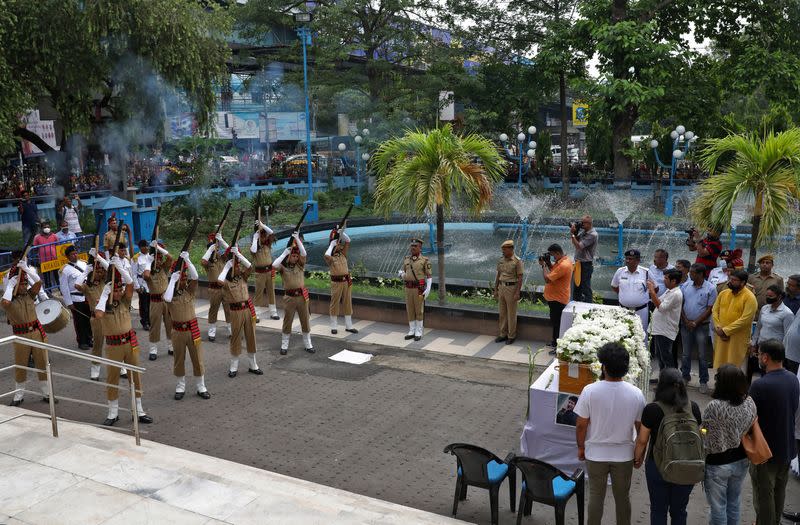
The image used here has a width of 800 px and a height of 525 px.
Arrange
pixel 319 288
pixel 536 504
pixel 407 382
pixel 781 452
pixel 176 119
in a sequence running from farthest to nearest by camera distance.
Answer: pixel 176 119, pixel 319 288, pixel 407 382, pixel 536 504, pixel 781 452

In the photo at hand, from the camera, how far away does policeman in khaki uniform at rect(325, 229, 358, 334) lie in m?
12.3

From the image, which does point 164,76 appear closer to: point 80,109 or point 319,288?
point 80,109

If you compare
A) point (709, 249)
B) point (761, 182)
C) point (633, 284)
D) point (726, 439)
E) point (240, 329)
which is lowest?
point (240, 329)

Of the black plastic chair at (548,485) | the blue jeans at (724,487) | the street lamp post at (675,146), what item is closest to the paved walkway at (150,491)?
the black plastic chair at (548,485)

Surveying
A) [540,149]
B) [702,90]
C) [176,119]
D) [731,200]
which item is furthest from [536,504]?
[540,149]

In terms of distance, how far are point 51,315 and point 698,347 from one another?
8528 millimetres

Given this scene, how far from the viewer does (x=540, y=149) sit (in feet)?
115

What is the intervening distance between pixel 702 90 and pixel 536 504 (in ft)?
76.9

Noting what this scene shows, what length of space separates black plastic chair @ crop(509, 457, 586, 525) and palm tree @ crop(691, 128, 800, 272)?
6053 millimetres

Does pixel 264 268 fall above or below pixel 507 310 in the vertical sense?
above

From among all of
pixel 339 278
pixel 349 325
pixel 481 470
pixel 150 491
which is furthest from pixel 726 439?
pixel 349 325

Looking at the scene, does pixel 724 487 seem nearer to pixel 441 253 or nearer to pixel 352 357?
pixel 352 357

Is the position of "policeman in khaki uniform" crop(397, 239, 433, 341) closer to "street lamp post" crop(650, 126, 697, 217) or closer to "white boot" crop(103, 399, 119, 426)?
"white boot" crop(103, 399, 119, 426)

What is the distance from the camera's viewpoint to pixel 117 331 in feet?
29.5
